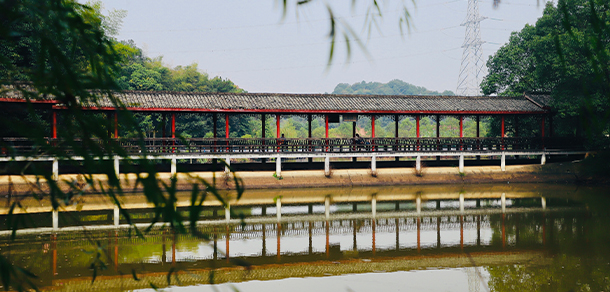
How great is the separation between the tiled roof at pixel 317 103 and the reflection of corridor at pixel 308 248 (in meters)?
8.17

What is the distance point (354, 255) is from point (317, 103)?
12.2 m

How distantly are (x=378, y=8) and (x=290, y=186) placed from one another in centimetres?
1640

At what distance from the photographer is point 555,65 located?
19781mm

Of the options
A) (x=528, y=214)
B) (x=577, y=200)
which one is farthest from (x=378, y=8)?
(x=577, y=200)

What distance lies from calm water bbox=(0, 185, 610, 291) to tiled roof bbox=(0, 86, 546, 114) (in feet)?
24.4

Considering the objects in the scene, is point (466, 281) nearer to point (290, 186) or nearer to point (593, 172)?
point (290, 186)

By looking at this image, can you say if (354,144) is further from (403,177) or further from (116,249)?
(116,249)

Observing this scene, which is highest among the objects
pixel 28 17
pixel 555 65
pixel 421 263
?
pixel 555 65

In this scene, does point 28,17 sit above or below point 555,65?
below

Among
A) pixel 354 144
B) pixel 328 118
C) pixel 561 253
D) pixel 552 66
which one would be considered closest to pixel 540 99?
pixel 552 66

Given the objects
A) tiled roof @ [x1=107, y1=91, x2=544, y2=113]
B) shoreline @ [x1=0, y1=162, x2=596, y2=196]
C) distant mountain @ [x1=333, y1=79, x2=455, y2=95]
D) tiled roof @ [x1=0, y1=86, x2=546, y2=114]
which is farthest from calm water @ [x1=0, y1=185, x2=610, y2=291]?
distant mountain @ [x1=333, y1=79, x2=455, y2=95]

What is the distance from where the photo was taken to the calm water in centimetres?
662

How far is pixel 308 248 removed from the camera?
898 centimetres

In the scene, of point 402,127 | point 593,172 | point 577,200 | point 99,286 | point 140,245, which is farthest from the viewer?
point 402,127
